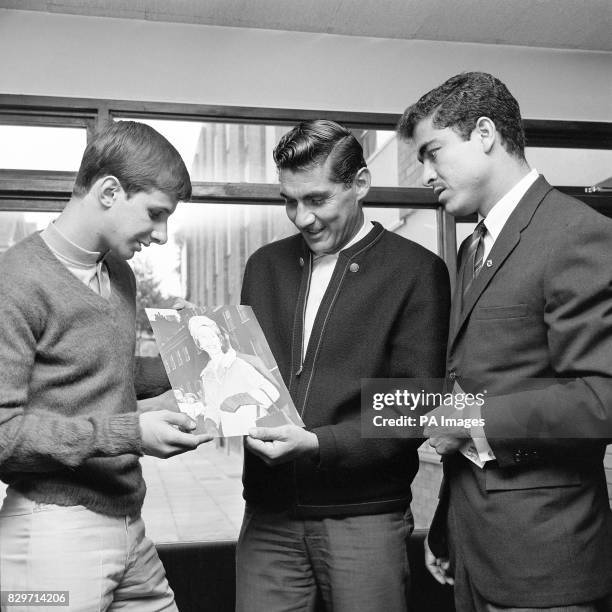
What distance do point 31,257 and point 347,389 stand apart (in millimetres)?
704

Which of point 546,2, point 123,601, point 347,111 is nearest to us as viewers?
point 123,601

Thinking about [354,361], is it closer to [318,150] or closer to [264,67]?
[318,150]

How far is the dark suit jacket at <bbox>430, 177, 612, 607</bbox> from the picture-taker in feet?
4.22

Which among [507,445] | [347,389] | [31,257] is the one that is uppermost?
[31,257]

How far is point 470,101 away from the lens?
156 cm

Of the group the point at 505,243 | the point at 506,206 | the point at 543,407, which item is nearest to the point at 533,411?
the point at 543,407

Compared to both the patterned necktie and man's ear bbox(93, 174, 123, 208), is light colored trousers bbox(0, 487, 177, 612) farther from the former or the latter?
the patterned necktie

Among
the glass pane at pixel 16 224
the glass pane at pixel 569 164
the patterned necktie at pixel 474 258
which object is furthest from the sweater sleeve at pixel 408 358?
the glass pane at pixel 569 164

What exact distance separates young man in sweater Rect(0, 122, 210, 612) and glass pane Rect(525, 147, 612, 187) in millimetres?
3133

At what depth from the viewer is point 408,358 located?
5.47ft

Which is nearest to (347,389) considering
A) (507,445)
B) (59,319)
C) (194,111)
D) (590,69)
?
(507,445)

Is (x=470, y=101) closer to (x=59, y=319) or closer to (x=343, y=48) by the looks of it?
(x=59, y=319)

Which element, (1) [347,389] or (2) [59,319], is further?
(1) [347,389]

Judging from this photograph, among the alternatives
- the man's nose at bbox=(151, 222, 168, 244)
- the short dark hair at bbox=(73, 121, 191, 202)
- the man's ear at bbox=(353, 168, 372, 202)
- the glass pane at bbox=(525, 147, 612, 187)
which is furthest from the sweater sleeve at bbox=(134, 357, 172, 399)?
the glass pane at bbox=(525, 147, 612, 187)
